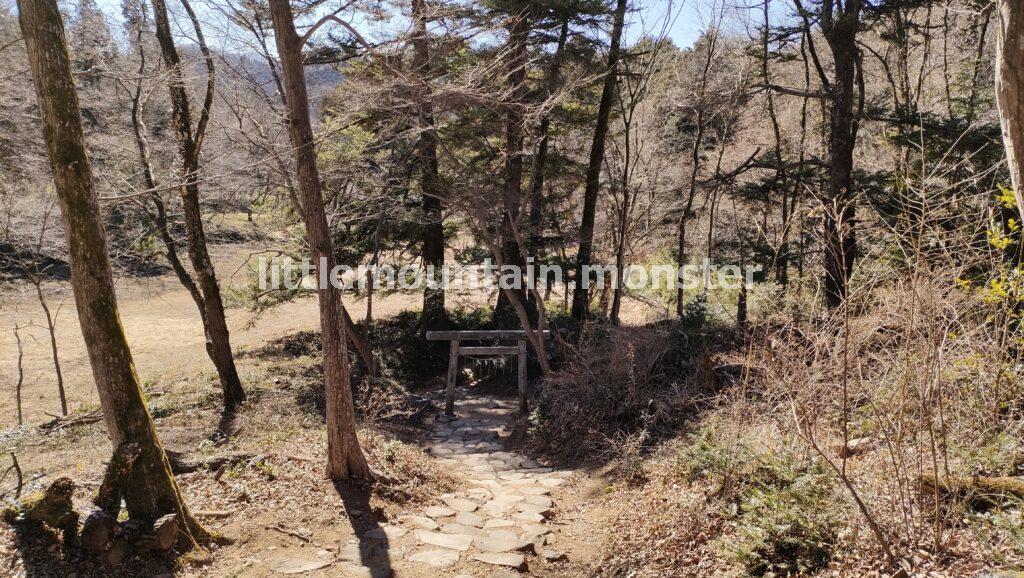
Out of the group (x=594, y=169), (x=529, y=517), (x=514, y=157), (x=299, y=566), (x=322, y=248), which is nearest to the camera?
(x=299, y=566)

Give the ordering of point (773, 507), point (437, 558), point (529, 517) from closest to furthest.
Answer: point (773, 507), point (437, 558), point (529, 517)

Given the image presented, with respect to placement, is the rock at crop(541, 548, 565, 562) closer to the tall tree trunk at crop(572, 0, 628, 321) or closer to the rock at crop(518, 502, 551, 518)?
the rock at crop(518, 502, 551, 518)

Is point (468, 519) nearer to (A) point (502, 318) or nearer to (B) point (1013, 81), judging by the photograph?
(B) point (1013, 81)

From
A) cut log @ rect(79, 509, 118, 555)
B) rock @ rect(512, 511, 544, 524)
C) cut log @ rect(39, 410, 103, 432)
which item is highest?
cut log @ rect(79, 509, 118, 555)

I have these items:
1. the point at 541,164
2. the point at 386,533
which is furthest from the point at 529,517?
the point at 541,164

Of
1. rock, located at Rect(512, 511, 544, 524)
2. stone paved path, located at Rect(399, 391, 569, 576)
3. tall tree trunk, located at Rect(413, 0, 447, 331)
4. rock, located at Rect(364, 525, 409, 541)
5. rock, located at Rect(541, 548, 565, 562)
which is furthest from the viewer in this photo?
tall tree trunk, located at Rect(413, 0, 447, 331)

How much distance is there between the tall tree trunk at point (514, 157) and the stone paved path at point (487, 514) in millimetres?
3984

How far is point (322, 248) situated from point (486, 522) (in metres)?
3.11

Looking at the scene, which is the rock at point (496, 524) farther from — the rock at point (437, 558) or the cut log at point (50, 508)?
the cut log at point (50, 508)

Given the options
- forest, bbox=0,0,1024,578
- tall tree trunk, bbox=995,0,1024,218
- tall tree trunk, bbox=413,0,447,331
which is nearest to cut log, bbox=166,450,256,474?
forest, bbox=0,0,1024,578

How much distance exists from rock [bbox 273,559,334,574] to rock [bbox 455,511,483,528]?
142cm

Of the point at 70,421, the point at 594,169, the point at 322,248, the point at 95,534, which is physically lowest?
the point at 70,421

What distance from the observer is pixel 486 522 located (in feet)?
18.8

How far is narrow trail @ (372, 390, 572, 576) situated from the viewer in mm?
4848
